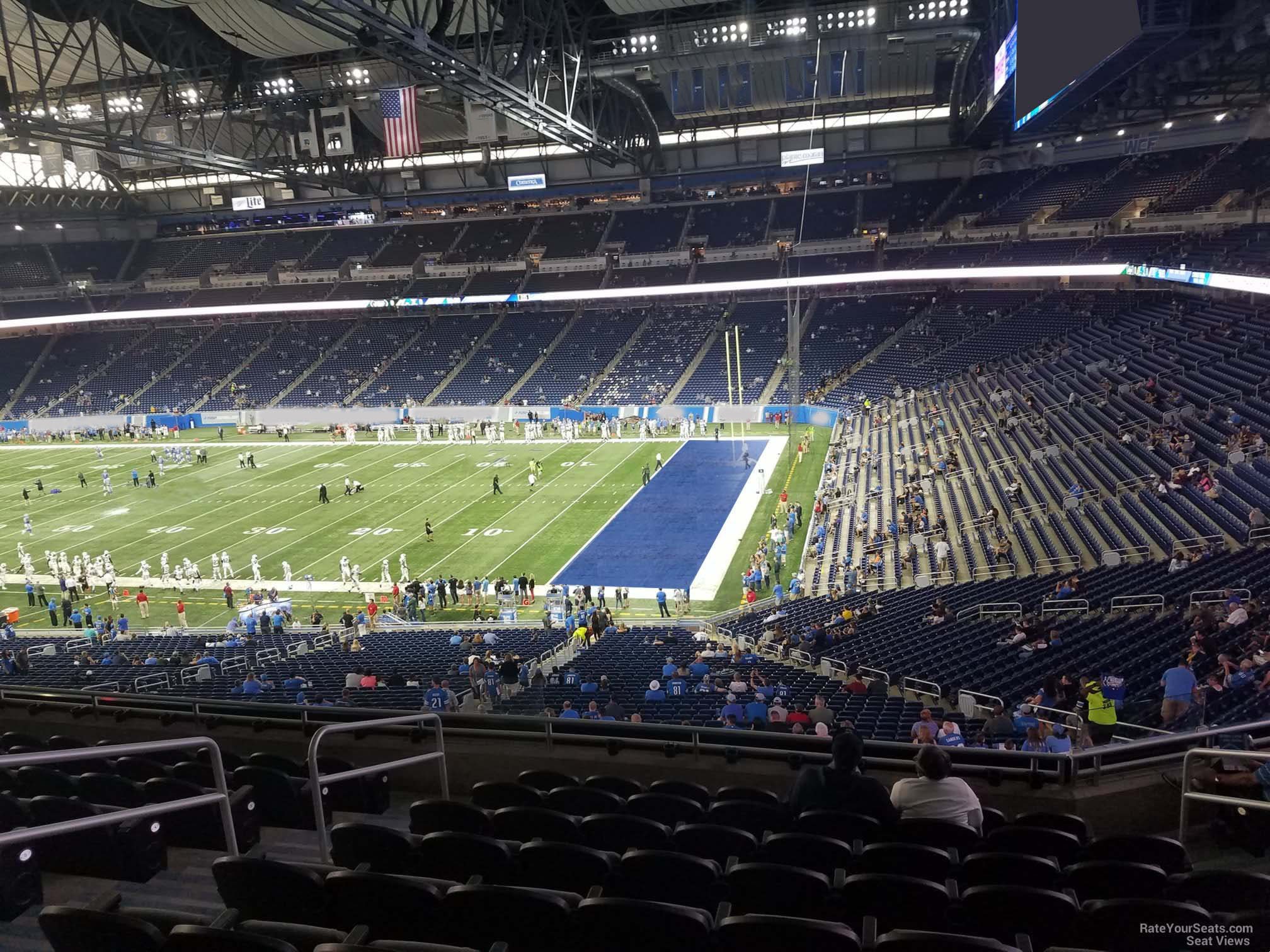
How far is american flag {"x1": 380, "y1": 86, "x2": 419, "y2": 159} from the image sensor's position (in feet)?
115

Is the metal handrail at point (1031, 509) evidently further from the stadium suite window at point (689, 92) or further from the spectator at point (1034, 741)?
the stadium suite window at point (689, 92)

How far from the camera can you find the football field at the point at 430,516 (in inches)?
1165

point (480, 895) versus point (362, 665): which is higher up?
point (480, 895)

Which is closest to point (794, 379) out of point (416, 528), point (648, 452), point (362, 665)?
point (648, 452)

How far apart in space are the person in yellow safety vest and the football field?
51.0ft

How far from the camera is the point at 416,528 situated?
3450 cm

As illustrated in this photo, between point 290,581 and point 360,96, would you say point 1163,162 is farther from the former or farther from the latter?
point 290,581

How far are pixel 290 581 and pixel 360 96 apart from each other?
27.2 metres

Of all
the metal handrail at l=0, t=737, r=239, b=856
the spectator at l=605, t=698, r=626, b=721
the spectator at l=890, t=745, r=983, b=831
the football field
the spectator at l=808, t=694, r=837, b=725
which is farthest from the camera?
the football field

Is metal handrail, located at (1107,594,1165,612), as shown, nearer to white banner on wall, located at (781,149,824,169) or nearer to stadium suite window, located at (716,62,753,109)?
stadium suite window, located at (716,62,753,109)

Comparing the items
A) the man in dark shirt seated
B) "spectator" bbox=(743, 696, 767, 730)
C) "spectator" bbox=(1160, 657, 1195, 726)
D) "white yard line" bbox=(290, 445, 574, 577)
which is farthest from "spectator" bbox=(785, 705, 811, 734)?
"white yard line" bbox=(290, 445, 574, 577)

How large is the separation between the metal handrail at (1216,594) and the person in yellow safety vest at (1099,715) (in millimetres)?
5132

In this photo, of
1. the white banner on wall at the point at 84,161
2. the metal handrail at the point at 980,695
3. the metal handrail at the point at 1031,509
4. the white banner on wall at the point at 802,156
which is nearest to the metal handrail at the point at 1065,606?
the metal handrail at the point at 980,695

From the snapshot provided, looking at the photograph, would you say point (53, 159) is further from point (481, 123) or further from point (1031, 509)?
point (1031, 509)
